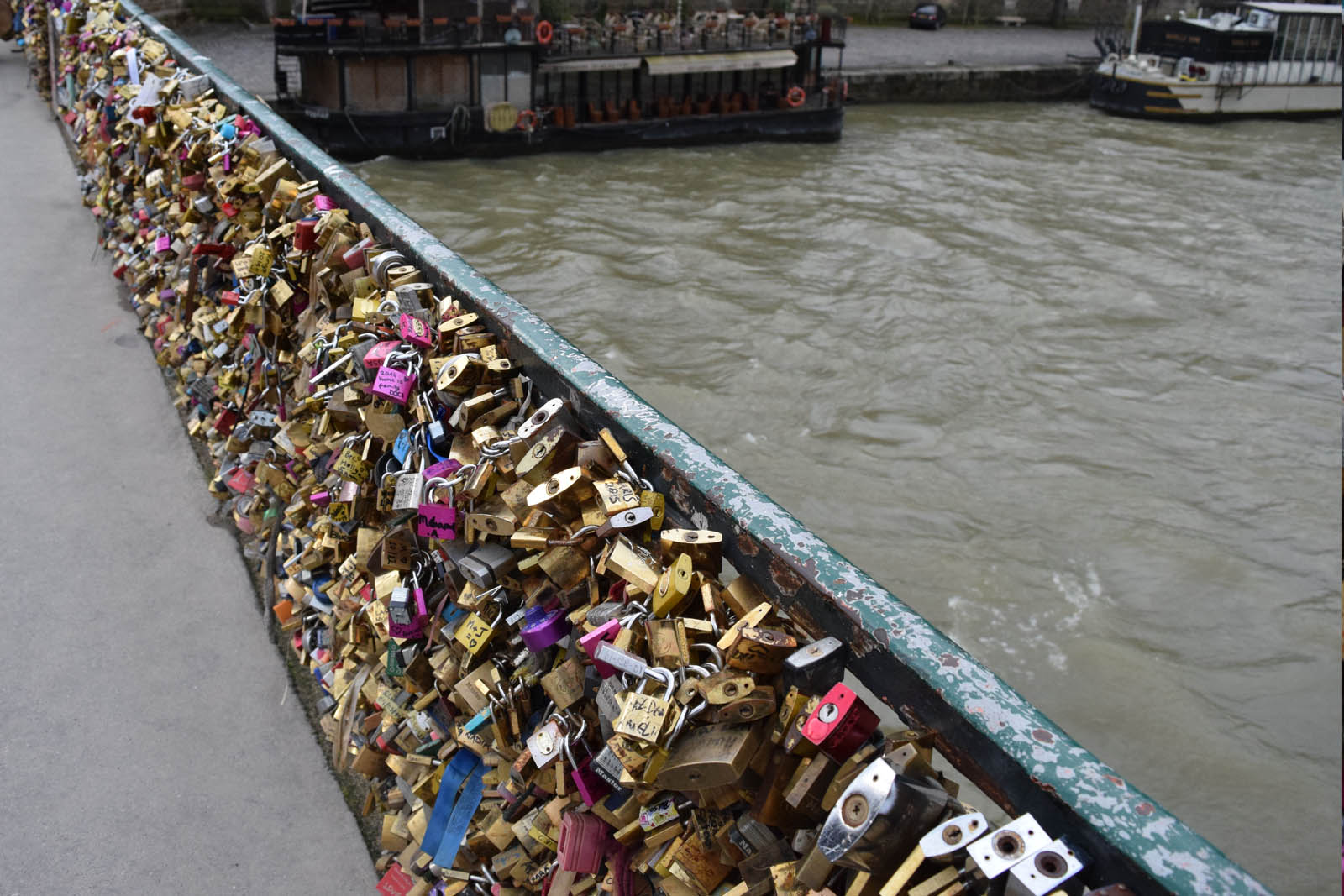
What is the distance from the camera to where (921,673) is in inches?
50.8

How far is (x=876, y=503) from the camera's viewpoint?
7.94 m

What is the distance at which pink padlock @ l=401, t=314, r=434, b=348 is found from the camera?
2.46 meters

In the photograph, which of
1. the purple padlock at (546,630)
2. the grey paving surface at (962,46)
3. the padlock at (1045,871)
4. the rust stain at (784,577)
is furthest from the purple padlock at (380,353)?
the grey paving surface at (962,46)

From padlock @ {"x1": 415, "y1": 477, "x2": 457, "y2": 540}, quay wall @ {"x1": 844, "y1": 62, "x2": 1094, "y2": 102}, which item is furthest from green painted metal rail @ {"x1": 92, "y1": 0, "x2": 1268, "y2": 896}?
quay wall @ {"x1": 844, "y1": 62, "x2": 1094, "y2": 102}

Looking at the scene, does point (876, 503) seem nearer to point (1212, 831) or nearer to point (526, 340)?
point (1212, 831)

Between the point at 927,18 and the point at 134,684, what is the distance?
33.6 metres

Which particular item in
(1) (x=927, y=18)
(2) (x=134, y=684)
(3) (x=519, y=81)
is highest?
(1) (x=927, y=18)

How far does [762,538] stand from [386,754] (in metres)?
1.44

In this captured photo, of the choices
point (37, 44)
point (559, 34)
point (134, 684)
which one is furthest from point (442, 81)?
point (134, 684)

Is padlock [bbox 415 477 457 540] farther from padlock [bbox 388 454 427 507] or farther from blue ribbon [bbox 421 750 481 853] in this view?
blue ribbon [bbox 421 750 481 853]

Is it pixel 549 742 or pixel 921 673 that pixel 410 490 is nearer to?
pixel 549 742

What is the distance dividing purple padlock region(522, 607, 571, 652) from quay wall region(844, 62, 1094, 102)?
22.7 m

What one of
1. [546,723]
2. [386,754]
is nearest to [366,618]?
[386,754]

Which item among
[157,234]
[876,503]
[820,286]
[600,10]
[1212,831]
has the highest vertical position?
[600,10]
